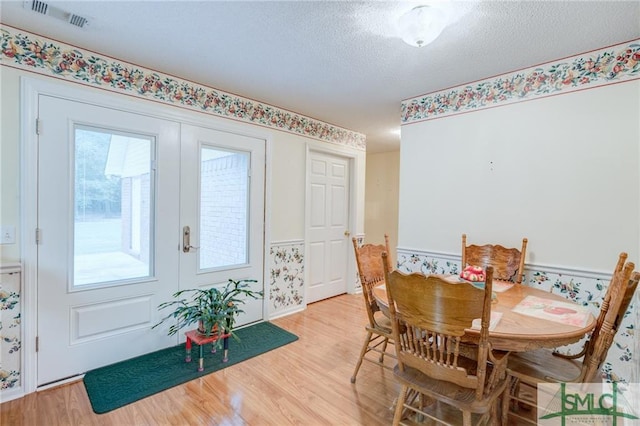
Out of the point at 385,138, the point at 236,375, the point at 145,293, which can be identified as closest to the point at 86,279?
the point at 145,293

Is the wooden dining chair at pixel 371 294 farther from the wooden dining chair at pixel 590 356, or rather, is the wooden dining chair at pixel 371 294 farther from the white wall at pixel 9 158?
the white wall at pixel 9 158

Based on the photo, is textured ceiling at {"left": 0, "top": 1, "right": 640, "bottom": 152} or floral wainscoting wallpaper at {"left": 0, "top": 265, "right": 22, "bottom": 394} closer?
textured ceiling at {"left": 0, "top": 1, "right": 640, "bottom": 152}

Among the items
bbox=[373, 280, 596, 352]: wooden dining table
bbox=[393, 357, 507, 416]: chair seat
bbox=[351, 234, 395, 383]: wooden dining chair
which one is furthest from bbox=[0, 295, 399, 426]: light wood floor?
bbox=[373, 280, 596, 352]: wooden dining table

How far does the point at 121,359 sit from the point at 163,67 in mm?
2384

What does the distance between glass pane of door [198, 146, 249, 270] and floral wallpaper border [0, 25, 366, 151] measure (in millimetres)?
442

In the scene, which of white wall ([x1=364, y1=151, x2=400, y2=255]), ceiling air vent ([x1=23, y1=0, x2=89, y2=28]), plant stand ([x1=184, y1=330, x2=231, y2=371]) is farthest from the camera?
white wall ([x1=364, y1=151, x2=400, y2=255])

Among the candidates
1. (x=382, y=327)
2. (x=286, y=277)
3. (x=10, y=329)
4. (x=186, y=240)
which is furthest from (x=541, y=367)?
(x=10, y=329)

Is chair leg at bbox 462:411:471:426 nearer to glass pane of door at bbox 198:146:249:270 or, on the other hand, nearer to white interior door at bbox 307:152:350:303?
glass pane of door at bbox 198:146:249:270

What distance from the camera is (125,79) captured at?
2.43m

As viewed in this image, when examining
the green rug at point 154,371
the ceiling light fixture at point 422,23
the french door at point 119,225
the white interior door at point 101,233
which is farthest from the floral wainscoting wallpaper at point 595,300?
the white interior door at point 101,233

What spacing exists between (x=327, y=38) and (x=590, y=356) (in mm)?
2348

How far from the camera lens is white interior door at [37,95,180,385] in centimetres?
213

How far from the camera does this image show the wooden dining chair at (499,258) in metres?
2.43

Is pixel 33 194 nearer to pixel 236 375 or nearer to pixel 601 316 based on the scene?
pixel 236 375
